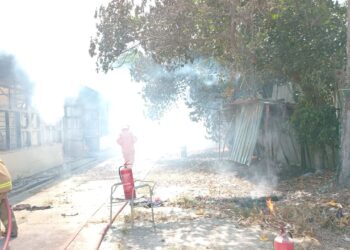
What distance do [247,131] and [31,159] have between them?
7882mm

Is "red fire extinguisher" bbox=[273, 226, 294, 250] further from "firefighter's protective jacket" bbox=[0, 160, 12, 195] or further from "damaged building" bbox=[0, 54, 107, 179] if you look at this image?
"damaged building" bbox=[0, 54, 107, 179]

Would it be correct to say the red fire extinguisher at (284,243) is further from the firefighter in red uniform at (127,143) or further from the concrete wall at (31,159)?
the concrete wall at (31,159)

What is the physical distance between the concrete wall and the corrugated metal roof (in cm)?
706

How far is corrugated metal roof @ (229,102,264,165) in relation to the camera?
39.5 feet

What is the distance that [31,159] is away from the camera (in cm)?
1528

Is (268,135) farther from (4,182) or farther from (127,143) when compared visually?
(4,182)

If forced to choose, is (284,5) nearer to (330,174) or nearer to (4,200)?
(330,174)

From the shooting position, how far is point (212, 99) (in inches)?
789

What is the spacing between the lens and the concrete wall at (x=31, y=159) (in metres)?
13.4

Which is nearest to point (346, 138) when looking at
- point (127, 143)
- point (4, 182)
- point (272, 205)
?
point (272, 205)

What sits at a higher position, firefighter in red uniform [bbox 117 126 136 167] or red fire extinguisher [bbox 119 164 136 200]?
firefighter in red uniform [bbox 117 126 136 167]

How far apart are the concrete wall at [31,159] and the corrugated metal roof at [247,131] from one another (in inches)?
278

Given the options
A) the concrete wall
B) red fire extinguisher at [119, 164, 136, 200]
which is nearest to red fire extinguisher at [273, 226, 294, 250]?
red fire extinguisher at [119, 164, 136, 200]

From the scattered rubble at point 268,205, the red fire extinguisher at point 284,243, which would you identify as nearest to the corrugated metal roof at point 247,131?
the scattered rubble at point 268,205
